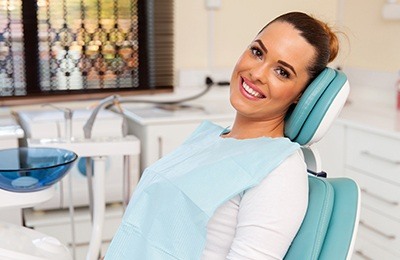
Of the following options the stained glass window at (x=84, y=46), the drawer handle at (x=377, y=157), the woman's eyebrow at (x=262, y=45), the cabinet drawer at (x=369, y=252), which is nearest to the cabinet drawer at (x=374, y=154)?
the drawer handle at (x=377, y=157)

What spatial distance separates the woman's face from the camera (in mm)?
1305

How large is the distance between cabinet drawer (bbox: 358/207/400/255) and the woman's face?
4.85 ft

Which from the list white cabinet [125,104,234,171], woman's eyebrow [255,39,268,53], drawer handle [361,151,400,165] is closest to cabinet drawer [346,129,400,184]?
drawer handle [361,151,400,165]

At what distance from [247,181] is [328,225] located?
0.20m

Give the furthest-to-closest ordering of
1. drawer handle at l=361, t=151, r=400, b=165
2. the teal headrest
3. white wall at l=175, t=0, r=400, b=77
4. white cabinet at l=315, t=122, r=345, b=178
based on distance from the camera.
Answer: white wall at l=175, t=0, r=400, b=77, white cabinet at l=315, t=122, r=345, b=178, drawer handle at l=361, t=151, r=400, b=165, the teal headrest

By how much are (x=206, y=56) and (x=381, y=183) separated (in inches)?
49.1

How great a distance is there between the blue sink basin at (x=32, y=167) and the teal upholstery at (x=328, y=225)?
2.32 ft

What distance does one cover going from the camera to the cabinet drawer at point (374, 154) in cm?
257

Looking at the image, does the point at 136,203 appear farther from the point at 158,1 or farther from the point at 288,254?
the point at 158,1

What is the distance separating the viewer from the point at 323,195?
1.27m

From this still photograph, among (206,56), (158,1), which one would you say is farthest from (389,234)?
(158,1)

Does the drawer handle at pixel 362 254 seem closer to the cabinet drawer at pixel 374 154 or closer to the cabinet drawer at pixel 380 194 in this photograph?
the cabinet drawer at pixel 380 194

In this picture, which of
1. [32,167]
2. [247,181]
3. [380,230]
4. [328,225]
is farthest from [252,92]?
[380,230]

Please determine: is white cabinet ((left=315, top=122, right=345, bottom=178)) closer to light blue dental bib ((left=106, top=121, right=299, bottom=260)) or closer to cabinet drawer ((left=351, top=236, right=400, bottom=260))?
cabinet drawer ((left=351, top=236, right=400, bottom=260))
